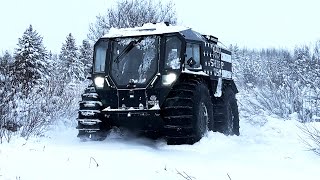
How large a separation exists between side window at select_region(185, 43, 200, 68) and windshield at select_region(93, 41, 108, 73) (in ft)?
5.63

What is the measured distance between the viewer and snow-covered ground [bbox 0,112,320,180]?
15.3 ft

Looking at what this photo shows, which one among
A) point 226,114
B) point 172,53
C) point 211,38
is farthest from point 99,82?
point 226,114

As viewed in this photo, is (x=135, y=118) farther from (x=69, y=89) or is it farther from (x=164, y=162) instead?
(x=69, y=89)

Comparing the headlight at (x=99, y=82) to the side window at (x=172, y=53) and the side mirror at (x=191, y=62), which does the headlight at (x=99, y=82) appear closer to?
the side window at (x=172, y=53)

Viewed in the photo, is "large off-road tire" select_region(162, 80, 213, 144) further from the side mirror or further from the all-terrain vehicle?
the side mirror

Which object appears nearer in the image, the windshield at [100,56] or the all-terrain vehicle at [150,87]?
the all-terrain vehicle at [150,87]

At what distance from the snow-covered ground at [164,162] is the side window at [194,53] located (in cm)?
158

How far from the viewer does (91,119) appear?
847cm

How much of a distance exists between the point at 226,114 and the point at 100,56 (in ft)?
12.7

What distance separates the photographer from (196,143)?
809 centimetres

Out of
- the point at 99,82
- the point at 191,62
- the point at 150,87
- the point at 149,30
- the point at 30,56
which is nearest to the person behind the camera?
the point at 150,87

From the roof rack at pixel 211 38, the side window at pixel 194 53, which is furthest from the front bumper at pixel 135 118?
the roof rack at pixel 211 38

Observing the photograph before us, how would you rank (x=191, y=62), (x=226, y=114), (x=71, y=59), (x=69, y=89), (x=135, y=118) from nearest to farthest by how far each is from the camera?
(x=135, y=118) < (x=191, y=62) < (x=226, y=114) < (x=69, y=89) < (x=71, y=59)

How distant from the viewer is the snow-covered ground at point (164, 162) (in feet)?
15.3
